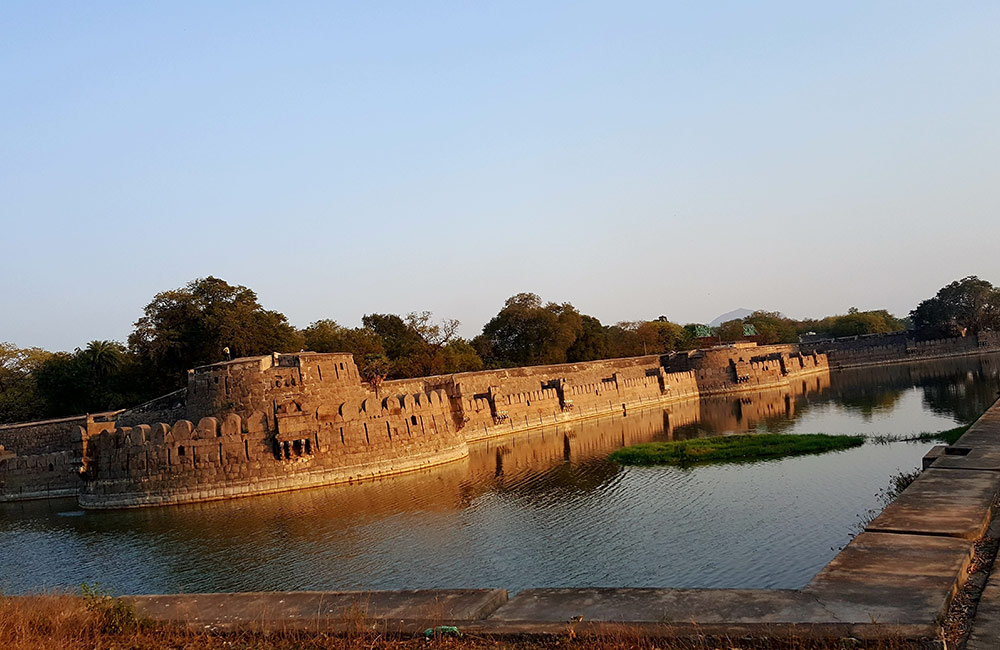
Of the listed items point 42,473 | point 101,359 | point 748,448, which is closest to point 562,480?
point 748,448

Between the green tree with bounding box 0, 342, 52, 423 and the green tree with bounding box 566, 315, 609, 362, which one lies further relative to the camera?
the green tree with bounding box 566, 315, 609, 362

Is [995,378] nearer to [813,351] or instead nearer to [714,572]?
[813,351]

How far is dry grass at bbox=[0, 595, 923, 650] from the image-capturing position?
222 inches

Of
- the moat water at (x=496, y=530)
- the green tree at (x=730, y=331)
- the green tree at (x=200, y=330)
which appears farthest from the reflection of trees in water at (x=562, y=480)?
the green tree at (x=730, y=331)

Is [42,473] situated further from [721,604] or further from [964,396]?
[964,396]

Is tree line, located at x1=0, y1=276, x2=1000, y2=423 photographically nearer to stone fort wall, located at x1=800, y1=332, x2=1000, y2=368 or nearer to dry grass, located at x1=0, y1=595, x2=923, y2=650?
stone fort wall, located at x1=800, y1=332, x2=1000, y2=368

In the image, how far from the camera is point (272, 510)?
20703mm

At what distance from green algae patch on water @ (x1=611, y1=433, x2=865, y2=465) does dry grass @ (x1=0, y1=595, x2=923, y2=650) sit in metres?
19.6

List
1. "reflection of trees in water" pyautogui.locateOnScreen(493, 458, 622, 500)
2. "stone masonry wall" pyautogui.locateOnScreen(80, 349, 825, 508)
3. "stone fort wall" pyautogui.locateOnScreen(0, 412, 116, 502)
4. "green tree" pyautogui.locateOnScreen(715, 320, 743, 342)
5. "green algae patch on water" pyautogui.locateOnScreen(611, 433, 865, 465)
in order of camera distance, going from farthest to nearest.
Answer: "green tree" pyautogui.locateOnScreen(715, 320, 743, 342) < "stone fort wall" pyautogui.locateOnScreen(0, 412, 116, 502) < "green algae patch on water" pyautogui.locateOnScreen(611, 433, 865, 465) < "stone masonry wall" pyautogui.locateOnScreen(80, 349, 825, 508) < "reflection of trees in water" pyautogui.locateOnScreen(493, 458, 622, 500)

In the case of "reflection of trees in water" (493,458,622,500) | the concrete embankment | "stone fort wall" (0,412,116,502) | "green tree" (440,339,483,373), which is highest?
"green tree" (440,339,483,373)

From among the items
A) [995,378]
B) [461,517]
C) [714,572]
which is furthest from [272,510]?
[995,378]

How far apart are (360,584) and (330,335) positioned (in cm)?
3953

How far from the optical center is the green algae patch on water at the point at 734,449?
24.9 meters

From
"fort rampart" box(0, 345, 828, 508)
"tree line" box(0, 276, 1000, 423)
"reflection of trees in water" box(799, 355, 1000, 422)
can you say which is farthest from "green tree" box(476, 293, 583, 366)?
"fort rampart" box(0, 345, 828, 508)
